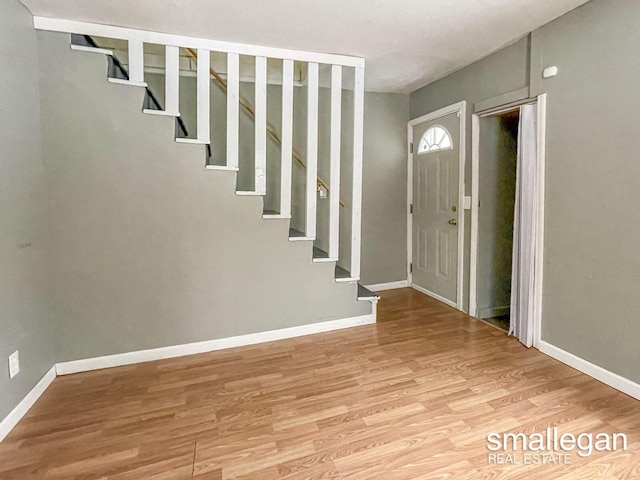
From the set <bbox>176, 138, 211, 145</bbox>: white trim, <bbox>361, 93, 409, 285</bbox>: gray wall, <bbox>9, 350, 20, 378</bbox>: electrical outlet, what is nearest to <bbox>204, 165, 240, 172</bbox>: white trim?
<bbox>176, 138, 211, 145</bbox>: white trim

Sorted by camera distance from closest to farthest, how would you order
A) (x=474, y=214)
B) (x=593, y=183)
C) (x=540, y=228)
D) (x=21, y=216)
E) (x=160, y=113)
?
1. (x=21, y=216)
2. (x=593, y=183)
3. (x=160, y=113)
4. (x=540, y=228)
5. (x=474, y=214)

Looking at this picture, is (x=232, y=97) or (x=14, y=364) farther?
(x=232, y=97)

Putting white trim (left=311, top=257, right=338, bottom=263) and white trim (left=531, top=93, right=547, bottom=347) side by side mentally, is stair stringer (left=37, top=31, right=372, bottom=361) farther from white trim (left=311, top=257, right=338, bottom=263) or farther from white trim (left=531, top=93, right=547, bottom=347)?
white trim (left=531, top=93, right=547, bottom=347)

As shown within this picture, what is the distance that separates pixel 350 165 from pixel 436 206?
1132 millimetres

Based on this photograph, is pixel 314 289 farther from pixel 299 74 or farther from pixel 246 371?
pixel 299 74

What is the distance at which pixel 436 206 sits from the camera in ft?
12.9

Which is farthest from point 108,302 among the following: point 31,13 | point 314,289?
point 31,13

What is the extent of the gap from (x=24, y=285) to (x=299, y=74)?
10.4 feet

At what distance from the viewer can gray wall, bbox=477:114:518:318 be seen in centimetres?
334

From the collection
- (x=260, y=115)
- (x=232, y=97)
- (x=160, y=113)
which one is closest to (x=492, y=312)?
(x=260, y=115)

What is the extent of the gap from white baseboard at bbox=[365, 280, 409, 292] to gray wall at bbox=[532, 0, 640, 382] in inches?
78.2

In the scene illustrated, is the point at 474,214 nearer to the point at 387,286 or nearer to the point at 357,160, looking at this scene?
the point at 357,160

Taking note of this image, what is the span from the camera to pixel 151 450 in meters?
1.67

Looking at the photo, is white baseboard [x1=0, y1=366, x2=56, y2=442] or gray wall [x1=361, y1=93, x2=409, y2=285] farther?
gray wall [x1=361, y1=93, x2=409, y2=285]
